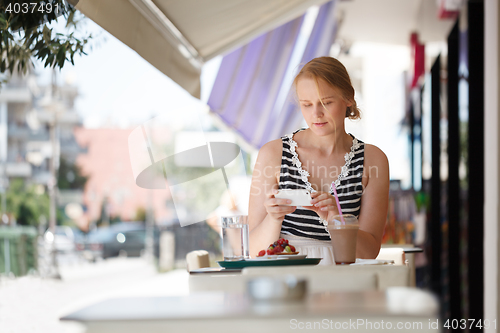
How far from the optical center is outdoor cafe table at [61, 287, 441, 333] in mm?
667

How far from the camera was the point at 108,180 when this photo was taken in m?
24.5

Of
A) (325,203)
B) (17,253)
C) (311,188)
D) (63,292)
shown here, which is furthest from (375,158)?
(17,253)

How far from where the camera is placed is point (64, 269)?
12742 millimetres

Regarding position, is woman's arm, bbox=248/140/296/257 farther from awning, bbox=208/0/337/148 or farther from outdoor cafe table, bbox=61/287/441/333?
awning, bbox=208/0/337/148

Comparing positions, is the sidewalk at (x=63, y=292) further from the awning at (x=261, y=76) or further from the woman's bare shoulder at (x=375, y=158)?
the woman's bare shoulder at (x=375, y=158)

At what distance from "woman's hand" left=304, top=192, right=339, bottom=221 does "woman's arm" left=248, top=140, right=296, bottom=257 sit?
195 millimetres

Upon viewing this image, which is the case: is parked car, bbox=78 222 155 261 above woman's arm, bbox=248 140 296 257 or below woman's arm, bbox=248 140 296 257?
below

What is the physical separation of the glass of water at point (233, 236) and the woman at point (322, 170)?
193 mm

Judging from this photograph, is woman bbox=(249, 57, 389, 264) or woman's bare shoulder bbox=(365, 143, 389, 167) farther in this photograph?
woman's bare shoulder bbox=(365, 143, 389, 167)

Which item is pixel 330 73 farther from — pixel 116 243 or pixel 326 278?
pixel 116 243

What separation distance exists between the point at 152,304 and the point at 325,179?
128 cm

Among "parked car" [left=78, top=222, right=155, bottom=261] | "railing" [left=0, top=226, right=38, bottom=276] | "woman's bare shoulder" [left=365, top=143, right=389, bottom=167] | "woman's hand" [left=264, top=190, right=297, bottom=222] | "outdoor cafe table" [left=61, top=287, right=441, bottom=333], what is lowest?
"parked car" [left=78, top=222, right=155, bottom=261]

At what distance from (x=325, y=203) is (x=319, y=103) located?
1.55 feet

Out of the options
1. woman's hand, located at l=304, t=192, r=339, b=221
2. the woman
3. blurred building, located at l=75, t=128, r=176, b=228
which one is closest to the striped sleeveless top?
the woman
